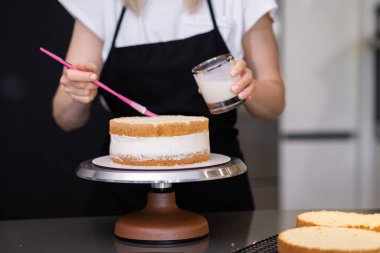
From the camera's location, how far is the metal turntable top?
1.41 meters

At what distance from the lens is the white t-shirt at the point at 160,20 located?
1996mm

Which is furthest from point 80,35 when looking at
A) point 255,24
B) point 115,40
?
point 255,24

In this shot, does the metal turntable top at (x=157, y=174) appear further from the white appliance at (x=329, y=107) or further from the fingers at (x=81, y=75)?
the white appliance at (x=329, y=107)

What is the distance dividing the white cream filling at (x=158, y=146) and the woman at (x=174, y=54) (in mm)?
458

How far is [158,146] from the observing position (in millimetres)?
1521

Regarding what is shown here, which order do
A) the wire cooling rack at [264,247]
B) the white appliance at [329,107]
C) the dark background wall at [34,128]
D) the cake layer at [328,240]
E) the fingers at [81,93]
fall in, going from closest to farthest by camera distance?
the cake layer at [328,240] → the wire cooling rack at [264,247] → the fingers at [81,93] → the dark background wall at [34,128] → the white appliance at [329,107]

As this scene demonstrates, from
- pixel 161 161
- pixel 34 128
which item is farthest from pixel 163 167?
pixel 34 128

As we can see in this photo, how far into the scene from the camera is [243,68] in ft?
5.32

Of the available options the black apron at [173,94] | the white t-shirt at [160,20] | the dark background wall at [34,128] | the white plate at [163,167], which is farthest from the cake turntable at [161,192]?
the dark background wall at [34,128]

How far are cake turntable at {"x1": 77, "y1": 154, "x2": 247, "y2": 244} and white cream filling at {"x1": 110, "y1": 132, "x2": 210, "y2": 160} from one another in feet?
0.12

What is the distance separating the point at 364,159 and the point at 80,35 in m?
2.18

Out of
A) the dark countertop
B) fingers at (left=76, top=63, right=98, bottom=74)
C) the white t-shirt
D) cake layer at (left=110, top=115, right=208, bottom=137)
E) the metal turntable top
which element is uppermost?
the white t-shirt

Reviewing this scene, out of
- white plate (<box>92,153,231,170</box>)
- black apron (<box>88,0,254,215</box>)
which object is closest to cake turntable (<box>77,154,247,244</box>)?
white plate (<box>92,153,231,170</box>)

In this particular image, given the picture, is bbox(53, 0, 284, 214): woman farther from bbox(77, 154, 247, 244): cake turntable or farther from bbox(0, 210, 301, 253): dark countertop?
bbox(77, 154, 247, 244): cake turntable
